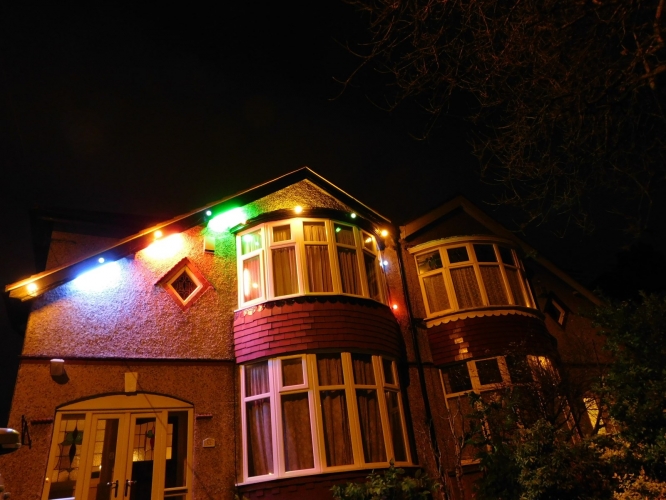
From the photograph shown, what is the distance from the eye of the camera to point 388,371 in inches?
409

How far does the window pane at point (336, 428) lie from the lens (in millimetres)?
8711

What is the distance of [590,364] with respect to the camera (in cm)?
1365

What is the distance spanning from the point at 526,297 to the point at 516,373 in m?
3.12

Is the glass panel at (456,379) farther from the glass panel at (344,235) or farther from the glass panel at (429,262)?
the glass panel at (344,235)

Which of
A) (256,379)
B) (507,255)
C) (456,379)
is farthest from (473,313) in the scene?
(256,379)

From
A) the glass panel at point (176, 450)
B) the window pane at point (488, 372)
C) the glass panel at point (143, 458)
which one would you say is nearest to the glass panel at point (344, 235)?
the window pane at point (488, 372)

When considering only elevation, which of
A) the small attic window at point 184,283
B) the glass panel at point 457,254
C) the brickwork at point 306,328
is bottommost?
the brickwork at point 306,328

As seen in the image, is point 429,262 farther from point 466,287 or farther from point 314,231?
point 314,231

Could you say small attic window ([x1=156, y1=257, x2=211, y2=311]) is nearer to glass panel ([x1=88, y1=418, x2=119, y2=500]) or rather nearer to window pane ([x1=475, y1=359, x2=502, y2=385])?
glass panel ([x1=88, y1=418, x2=119, y2=500])

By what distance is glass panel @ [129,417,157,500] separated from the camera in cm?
812

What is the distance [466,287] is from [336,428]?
5.95m

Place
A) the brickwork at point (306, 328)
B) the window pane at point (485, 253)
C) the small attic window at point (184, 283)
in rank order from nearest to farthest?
the brickwork at point (306, 328), the small attic window at point (184, 283), the window pane at point (485, 253)

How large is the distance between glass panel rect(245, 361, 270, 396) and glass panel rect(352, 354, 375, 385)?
5.88 ft

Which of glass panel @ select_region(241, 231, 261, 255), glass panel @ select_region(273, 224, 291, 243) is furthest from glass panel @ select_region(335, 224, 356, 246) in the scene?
glass panel @ select_region(241, 231, 261, 255)
